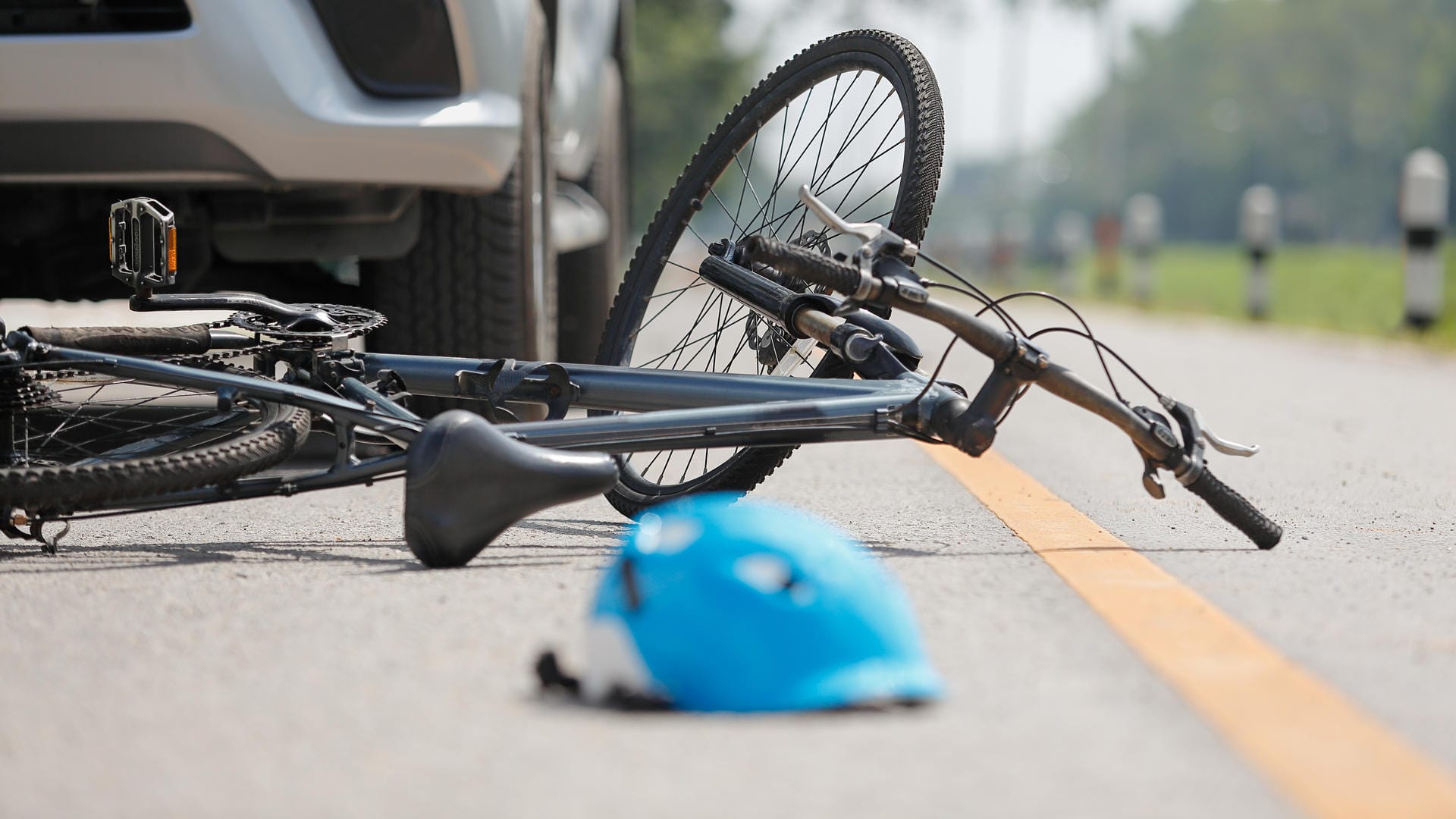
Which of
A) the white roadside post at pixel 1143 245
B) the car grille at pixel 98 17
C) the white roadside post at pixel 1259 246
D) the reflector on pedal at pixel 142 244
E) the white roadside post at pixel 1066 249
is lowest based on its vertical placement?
the white roadside post at pixel 1066 249

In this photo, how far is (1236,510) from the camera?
10.6 ft

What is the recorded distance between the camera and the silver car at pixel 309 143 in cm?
387

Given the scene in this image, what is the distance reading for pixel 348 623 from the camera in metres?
2.64

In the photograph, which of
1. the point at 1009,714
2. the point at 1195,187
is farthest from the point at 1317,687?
the point at 1195,187

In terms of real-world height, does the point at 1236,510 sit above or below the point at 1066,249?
above

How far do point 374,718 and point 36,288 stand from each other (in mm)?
3059

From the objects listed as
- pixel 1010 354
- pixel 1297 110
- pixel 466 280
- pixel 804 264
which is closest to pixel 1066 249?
pixel 466 280

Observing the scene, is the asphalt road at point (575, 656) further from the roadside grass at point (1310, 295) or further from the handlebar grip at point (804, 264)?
the roadside grass at point (1310, 295)

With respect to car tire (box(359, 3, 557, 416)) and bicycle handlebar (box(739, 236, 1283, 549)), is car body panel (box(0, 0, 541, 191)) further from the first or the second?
bicycle handlebar (box(739, 236, 1283, 549))

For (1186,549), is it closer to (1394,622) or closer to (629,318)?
(1394,622)

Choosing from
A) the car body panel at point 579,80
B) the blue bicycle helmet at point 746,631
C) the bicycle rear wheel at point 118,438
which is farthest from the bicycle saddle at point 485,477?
the car body panel at point 579,80

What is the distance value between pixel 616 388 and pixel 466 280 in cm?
113

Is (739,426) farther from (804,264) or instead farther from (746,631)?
(746,631)

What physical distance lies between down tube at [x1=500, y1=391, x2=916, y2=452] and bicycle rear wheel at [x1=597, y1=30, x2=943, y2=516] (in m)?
0.41
